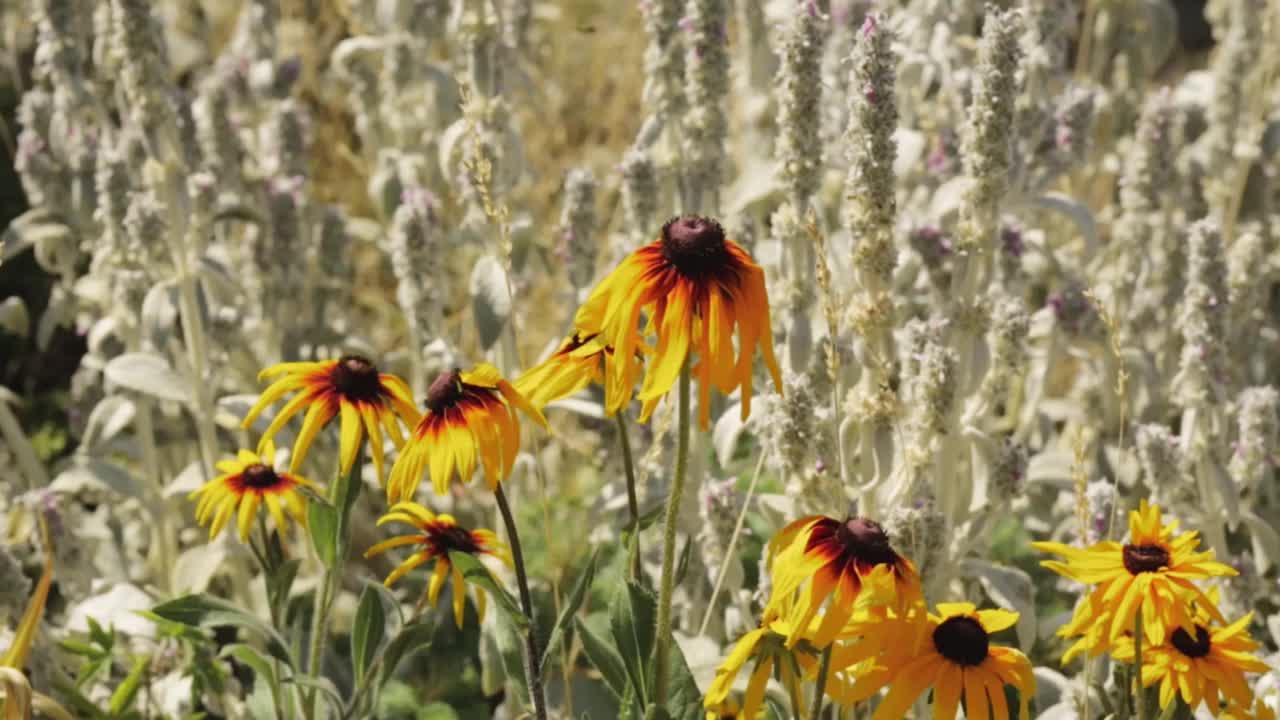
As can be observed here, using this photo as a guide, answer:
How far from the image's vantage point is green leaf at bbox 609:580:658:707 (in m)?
1.78

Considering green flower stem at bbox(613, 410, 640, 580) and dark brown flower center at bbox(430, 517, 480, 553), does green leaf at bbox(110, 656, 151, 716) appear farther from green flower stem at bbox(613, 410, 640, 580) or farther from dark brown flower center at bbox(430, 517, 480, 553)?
green flower stem at bbox(613, 410, 640, 580)

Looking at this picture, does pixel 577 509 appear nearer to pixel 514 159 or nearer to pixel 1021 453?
pixel 514 159

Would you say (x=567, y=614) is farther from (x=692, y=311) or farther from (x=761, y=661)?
(x=692, y=311)

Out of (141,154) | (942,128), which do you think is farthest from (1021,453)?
(141,154)

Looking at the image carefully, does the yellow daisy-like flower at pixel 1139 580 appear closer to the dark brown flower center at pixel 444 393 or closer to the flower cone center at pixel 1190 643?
the flower cone center at pixel 1190 643

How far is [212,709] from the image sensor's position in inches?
116

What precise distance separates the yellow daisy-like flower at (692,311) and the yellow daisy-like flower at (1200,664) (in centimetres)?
73

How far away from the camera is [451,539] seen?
217 cm

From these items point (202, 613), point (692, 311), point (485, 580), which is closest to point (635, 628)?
point (485, 580)

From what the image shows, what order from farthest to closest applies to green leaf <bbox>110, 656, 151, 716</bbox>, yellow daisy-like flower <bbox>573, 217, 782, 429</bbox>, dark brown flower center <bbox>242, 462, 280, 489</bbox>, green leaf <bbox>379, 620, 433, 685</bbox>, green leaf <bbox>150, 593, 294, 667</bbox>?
green leaf <bbox>110, 656, 151, 716</bbox> < dark brown flower center <bbox>242, 462, 280, 489</bbox> < green leaf <bbox>379, 620, 433, 685</bbox> < green leaf <bbox>150, 593, 294, 667</bbox> < yellow daisy-like flower <bbox>573, 217, 782, 429</bbox>

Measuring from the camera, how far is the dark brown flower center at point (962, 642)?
173 cm

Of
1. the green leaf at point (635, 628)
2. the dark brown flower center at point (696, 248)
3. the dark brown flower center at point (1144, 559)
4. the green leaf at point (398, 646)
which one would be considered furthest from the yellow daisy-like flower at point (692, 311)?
the green leaf at point (398, 646)

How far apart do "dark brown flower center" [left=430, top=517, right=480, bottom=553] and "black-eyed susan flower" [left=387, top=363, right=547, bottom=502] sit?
39cm

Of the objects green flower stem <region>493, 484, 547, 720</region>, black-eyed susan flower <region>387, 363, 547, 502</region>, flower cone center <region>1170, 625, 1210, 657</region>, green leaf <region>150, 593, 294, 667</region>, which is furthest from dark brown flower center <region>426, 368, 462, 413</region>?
flower cone center <region>1170, 625, 1210, 657</region>
